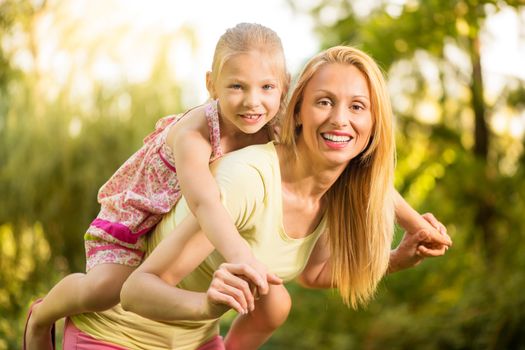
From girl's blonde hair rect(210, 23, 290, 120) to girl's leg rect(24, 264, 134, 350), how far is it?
0.56 metres

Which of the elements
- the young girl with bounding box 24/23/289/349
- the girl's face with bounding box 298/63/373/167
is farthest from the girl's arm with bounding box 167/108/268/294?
the girl's face with bounding box 298/63/373/167

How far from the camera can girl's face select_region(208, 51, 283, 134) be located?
1845mm

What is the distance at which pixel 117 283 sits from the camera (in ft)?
6.48

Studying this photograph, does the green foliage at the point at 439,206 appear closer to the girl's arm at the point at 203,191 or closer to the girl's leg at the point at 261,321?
the girl's leg at the point at 261,321

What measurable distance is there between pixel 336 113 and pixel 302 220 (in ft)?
1.00

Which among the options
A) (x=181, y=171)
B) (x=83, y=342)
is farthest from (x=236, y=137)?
(x=83, y=342)

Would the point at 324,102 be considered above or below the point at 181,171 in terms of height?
above

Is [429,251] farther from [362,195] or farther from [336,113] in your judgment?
[336,113]

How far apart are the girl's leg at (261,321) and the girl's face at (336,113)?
0.43 meters

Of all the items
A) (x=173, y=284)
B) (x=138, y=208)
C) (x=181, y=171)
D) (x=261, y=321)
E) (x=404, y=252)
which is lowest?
(x=261, y=321)

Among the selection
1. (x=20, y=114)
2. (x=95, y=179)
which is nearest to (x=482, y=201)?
(x=95, y=179)

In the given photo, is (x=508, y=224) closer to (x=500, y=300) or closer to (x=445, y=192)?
(x=445, y=192)

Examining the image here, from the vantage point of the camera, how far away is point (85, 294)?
6.45 feet

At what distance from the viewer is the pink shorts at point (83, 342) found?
2.06 m
